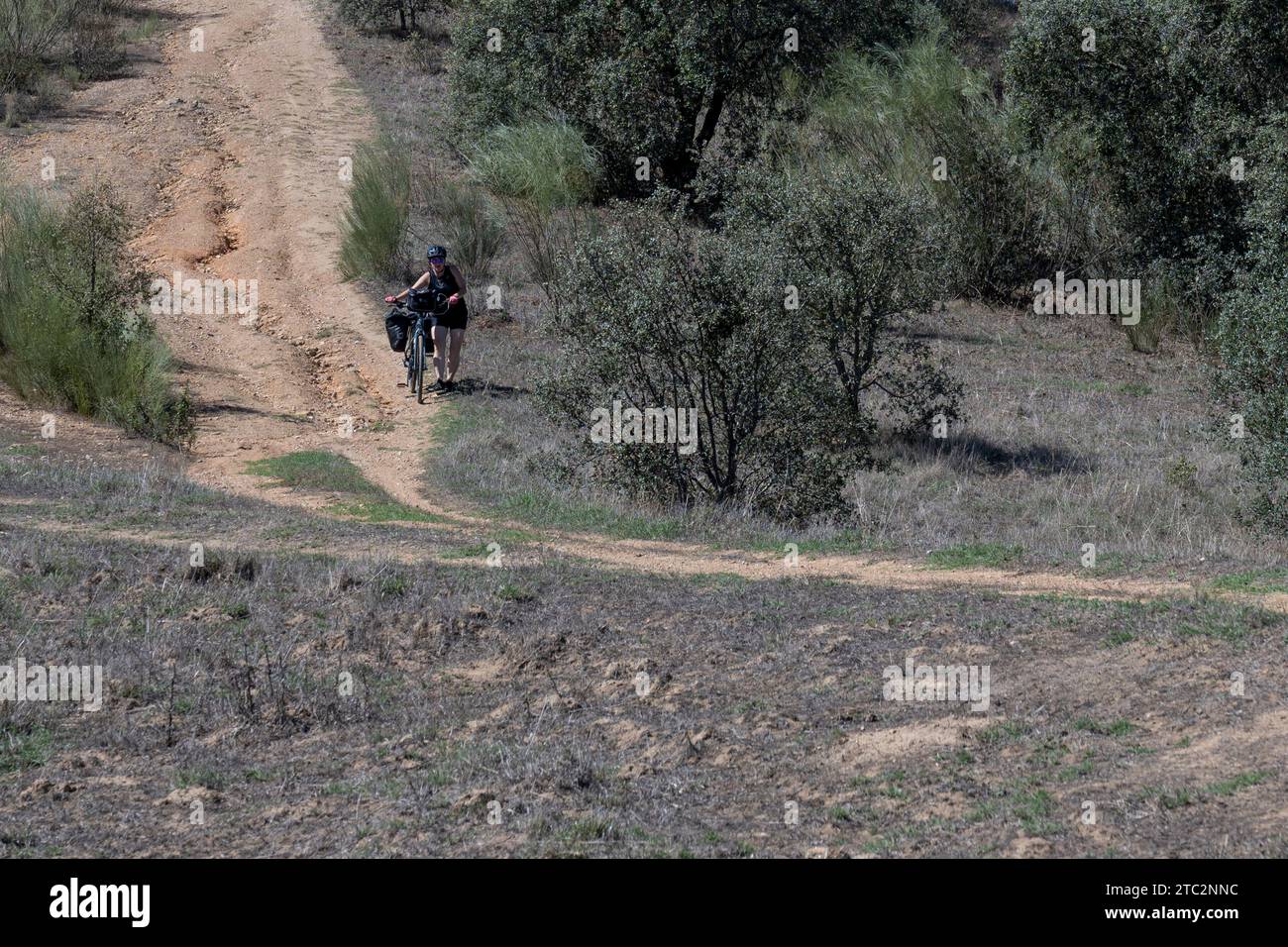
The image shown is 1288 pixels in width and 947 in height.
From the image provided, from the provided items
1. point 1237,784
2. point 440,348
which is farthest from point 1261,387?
point 440,348

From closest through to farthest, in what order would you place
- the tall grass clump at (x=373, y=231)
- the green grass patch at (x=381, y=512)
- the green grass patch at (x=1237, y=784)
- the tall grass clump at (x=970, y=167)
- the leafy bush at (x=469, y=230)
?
1. the green grass patch at (x=1237, y=784)
2. the green grass patch at (x=381, y=512)
3. the tall grass clump at (x=373, y=231)
4. the leafy bush at (x=469, y=230)
5. the tall grass clump at (x=970, y=167)

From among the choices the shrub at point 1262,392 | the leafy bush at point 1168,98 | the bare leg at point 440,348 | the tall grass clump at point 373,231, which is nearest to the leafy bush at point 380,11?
the tall grass clump at point 373,231

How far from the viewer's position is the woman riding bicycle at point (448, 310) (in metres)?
15.3

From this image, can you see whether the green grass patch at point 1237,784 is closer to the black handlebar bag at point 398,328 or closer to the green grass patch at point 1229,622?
the green grass patch at point 1229,622

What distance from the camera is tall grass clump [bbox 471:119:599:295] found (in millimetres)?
21812

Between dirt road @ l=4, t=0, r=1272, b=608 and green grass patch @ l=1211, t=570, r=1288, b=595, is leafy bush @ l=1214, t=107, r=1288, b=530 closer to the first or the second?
green grass patch @ l=1211, t=570, r=1288, b=595

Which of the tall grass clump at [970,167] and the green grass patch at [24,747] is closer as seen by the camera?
the green grass patch at [24,747]

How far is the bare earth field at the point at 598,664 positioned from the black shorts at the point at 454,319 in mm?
1399

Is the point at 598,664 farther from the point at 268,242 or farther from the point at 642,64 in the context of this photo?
the point at 642,64

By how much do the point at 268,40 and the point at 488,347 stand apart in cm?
1619

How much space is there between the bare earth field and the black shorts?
1399 mm
